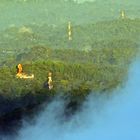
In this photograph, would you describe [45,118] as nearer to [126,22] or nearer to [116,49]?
[116,49]

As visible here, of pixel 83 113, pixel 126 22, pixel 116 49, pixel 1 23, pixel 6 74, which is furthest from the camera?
pixel 1 23

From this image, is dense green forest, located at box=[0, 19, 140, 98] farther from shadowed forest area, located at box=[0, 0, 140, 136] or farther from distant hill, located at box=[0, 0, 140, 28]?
distant hill, located at box=[0, 0, 140, 28]

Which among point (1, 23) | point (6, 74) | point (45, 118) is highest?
point (45, 118)

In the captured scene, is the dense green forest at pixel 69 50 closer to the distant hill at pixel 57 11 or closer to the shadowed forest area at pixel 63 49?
the shadowed forest area at pixel 63 49

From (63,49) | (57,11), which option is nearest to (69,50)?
(63,49)

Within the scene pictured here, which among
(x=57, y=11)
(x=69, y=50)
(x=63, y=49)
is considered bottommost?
(x=57, y=11)

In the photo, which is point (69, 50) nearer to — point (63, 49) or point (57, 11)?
point (63, 49)

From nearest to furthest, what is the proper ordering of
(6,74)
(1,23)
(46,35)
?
(6,74), (46,35), (1,23)

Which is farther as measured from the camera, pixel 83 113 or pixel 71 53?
pixel 71 53

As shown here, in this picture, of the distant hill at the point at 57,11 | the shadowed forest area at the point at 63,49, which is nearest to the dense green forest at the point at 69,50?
the shadowed forest area at the point at 63,49

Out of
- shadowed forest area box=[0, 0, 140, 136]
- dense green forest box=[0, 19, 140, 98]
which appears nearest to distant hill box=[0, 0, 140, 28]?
shadowed forest area box=[0, 0, 140, 136]

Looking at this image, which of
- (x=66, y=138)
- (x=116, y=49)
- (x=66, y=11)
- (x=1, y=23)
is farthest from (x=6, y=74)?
(x=66, y=11)
